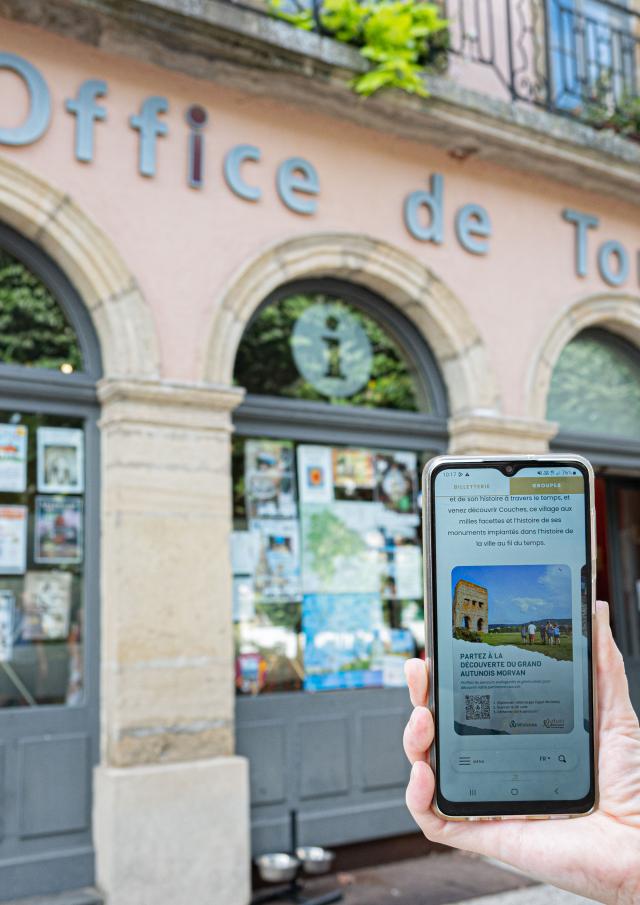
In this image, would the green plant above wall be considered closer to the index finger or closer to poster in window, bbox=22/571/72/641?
poster in window, bbox=22/571/72/641

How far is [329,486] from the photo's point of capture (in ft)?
20.5

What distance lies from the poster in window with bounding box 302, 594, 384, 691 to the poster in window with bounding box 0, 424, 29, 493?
1972 millimetres

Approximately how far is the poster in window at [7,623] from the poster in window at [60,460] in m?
0.60

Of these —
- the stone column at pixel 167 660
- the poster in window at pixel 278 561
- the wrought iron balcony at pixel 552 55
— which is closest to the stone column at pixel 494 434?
the poster in window at pixel 278 561

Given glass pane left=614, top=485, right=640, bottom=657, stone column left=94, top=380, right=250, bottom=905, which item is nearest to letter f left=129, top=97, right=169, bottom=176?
stone column left=94, top=380, right=250, bottom=905

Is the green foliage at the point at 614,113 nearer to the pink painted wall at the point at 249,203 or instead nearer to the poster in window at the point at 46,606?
the pink painted wall at the point at 249,203

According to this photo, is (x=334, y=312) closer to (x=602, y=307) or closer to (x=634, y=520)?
(x=602, y=307)

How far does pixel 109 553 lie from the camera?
509 cm

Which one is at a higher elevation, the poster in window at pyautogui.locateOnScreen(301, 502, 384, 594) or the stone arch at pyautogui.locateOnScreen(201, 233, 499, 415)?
the stone arch at pyautogui.locateOnScreen(201, 233, 499, 415)

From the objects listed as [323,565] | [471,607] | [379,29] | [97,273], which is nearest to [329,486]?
[323,565]

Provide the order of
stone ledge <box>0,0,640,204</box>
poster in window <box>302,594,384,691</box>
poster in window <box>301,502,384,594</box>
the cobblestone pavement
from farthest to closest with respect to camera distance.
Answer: poster in window <box>301,502,384,594</box> → poster in window <box>302,594,384,691</box> → the cobblestone pavement → stone ledge <box>0,0,640,204</box>

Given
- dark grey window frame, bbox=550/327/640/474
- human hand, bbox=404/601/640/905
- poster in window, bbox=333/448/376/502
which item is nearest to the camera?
human hand, bbox=404/601/640/905

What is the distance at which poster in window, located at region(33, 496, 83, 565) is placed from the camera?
203 inches

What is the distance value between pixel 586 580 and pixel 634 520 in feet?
25.2
